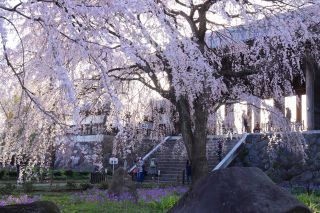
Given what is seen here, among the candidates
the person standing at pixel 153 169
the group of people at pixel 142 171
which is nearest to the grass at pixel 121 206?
the group of people at pixel 142 171

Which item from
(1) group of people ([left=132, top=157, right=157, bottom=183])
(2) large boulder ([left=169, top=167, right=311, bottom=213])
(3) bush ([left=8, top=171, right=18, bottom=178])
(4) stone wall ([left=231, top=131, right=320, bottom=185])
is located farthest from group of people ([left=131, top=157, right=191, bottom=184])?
(2) large boulder ([left=169, top=167, right=311, bottom=213])

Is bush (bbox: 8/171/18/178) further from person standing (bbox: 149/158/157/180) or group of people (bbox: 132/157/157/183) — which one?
person standing (bbox: 149/158/157/180)

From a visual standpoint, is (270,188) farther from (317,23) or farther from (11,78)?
(317,23)

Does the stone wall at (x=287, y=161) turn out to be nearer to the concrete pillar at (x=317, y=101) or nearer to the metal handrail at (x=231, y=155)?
the metal handrail at (x=231, y=155)

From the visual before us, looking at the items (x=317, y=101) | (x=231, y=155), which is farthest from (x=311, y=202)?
(x=317, y=101)

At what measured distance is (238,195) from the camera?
187 inches

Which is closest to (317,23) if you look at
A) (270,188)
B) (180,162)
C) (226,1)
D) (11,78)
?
(226,1)

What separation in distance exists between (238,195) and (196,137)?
195 inches

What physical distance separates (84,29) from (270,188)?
8.60ft

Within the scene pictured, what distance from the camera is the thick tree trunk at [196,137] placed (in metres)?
9.46

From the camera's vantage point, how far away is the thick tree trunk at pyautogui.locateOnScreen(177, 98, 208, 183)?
9461mm

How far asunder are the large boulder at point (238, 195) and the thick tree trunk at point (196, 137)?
13.8ft

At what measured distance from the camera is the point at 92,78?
30.1 ft

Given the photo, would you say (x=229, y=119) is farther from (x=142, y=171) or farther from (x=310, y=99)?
(x=142, y=171)
